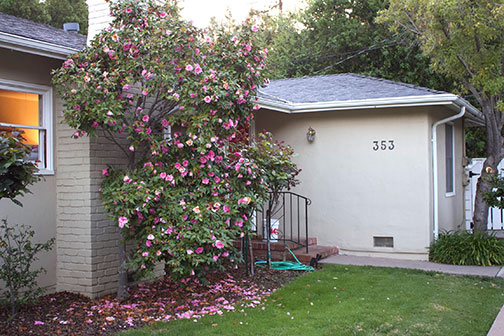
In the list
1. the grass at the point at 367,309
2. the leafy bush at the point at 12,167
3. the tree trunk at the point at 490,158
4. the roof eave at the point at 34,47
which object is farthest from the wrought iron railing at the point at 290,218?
the leafy bush at the point at 12,167

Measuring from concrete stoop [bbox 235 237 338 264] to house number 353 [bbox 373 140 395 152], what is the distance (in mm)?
1977

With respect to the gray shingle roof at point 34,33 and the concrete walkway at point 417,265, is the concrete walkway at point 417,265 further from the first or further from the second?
the gray shingle roof at point 34,33

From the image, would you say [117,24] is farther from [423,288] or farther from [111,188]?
[423,288]

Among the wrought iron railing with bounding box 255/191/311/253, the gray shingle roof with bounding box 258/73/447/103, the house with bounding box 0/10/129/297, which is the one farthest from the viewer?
the wrought iron railing with bounding box 255/191/311/253

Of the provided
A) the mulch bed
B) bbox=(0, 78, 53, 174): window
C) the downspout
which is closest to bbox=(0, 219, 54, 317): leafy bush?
the mulch bed

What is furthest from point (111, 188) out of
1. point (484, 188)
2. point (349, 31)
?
point (349, 31)

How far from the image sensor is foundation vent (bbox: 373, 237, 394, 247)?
9.01 metres

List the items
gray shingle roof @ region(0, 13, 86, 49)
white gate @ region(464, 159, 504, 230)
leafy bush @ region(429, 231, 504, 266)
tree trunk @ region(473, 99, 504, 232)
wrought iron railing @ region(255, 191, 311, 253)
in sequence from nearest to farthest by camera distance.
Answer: gray shingle roof @ region(0, 13, 86, 49) < leafy bush @ region(429, 231, 504, 266) < tree trunk @ region(473, 99, 504, 232) < wrought iron railing @ region(255, 191, 311, 253) < white gate @ region(464, 159, 504, 230)

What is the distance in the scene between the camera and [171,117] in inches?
217

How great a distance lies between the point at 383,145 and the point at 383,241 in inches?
67.2

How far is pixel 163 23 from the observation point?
5500 millimetres

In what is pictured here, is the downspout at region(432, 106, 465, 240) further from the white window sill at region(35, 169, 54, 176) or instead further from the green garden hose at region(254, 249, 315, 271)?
the white window sill at region(35, 169, 54, 176)

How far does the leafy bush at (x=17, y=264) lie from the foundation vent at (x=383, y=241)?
5.60m

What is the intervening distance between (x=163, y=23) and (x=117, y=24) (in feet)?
1.81
